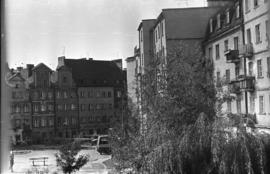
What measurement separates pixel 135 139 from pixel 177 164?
0.32m

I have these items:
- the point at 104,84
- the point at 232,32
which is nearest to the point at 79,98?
the point at 104,84

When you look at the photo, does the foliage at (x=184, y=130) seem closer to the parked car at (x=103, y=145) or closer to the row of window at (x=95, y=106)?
the parked car at (x=103, y=145)

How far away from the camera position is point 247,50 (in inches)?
114

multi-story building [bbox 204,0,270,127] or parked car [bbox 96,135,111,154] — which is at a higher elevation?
multi-story building [bbox 204,0,270,127]

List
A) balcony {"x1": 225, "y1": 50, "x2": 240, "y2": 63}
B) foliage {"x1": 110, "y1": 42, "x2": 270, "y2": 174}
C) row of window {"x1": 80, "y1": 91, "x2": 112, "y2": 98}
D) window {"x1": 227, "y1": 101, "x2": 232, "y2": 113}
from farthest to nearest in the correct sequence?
1. balcony {"x1": 225, "y1": 50, "x2": 240, "y2": 63}
2. row of window {"x1": 80, "y1": 91, "x2": 112, "y2": 98}
3. window {"x1": 227, "y1": 101, "x2": 232, "y2": 113}
4. foliage {"x1": 110, "y1": 42, "x2": 270, "y2": 174}

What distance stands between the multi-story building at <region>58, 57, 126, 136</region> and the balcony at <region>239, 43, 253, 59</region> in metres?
1.03

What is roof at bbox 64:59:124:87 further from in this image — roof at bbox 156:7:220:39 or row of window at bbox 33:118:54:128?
roof at bbox 156:7:220:39

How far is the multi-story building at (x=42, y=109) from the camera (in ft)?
8.01

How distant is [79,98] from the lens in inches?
106

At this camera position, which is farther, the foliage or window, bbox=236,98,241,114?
window, bbox=236,98,241,114

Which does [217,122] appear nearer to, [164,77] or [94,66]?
[164,77]

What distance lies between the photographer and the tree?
8.95 ft

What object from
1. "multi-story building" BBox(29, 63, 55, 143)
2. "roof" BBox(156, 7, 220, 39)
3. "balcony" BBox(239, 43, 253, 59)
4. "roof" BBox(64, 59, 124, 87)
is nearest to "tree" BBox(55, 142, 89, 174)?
"multi-story building" BBox(29, 63, 55, 143)

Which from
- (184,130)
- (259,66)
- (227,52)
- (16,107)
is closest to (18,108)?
(16,107)
